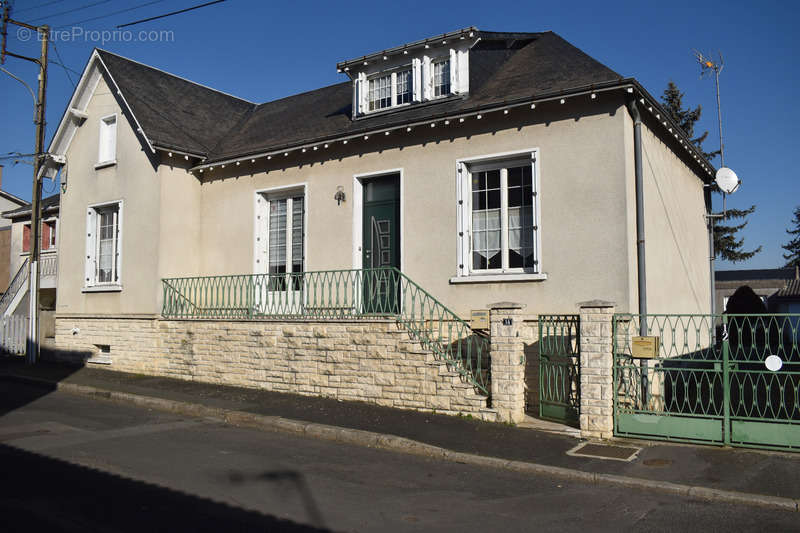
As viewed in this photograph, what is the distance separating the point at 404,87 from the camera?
44.8 feet

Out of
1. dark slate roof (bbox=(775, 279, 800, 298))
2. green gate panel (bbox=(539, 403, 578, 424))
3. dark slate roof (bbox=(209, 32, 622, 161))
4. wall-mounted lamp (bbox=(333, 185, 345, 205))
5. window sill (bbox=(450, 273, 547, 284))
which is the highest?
dark slate roof (bbox=(209, 32, 622, 161))

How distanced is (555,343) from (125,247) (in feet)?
37.7

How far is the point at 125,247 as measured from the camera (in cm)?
1605

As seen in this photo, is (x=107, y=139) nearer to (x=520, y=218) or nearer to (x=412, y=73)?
(x=412, y=73)

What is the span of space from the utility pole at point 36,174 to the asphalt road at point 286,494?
31.0 ft

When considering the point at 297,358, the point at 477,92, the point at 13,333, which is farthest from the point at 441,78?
the point at 13,333

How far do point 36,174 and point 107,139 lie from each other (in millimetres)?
2404

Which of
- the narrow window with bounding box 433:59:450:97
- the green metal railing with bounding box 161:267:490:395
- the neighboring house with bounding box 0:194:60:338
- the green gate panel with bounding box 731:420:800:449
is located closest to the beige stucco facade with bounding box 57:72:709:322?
the green metal railing with bounding box 161:267:490:395

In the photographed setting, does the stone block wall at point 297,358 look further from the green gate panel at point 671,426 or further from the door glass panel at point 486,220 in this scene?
the door glass panel at point 486,220

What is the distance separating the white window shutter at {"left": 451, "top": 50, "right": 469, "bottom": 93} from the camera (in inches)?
495

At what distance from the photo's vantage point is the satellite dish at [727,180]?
42.9ft

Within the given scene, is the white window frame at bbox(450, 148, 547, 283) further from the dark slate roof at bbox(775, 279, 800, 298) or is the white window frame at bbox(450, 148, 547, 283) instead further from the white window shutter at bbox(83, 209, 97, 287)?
the dark slate roof at bbox(775, 279, 800, 298)

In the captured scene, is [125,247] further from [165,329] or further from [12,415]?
[12,415]

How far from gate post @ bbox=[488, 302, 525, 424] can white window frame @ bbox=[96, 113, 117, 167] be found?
12.3m
